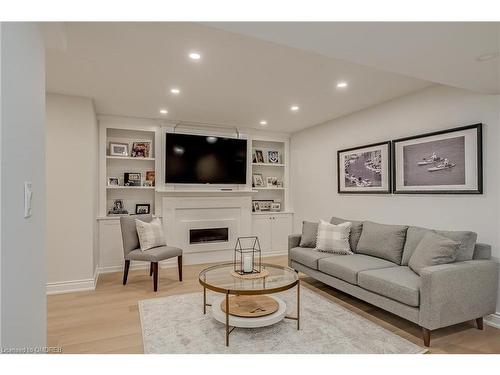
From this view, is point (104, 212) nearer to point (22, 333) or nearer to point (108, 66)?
point (108, 66)

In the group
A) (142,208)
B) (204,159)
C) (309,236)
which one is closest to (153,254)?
(142,208)

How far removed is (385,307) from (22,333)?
8.79 feet

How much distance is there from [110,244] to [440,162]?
4521mm

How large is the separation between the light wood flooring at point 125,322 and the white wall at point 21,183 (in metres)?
1.25

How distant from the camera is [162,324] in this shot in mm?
2725

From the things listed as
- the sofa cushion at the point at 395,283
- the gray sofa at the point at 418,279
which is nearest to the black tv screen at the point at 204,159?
the gray sofa at the point at 418,279

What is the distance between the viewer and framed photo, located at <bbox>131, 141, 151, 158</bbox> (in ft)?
15.9

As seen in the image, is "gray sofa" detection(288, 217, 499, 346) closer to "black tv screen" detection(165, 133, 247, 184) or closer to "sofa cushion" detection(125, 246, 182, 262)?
"sofa cushion" detection(125, 246, 182, 262)

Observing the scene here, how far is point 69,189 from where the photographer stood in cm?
371

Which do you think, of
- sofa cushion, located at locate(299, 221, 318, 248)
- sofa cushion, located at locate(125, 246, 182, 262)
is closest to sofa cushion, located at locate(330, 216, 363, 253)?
sofa cushion, located at locate(299, 221, 318, 248)

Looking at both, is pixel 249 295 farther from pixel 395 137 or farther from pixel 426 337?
pixel 395 137

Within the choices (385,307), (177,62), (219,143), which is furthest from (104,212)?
(385,307)

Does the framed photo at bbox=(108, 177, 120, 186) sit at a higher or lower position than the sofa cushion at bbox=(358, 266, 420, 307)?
higher

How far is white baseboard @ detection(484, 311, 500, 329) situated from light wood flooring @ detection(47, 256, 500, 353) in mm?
62
